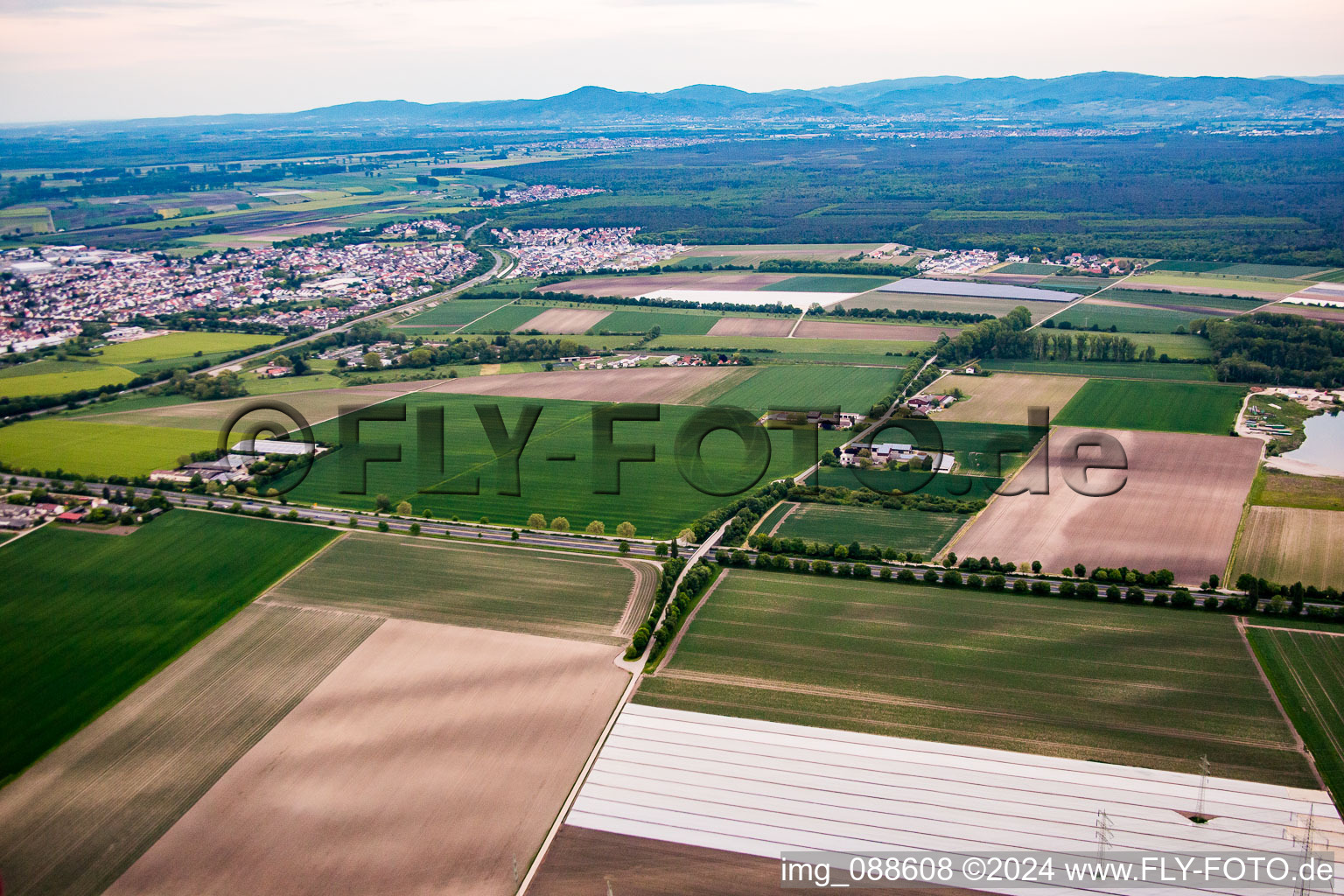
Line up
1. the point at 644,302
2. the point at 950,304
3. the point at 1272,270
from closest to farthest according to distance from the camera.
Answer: the point at 950,304 → the point at 644,302 → the point at 1272,270

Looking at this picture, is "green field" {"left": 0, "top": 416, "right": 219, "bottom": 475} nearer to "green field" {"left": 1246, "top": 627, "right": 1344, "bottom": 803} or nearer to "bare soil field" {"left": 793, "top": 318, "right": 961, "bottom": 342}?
"bare soil field" {"left": 793, "top": 318, "right": 961, "bottom": 342}

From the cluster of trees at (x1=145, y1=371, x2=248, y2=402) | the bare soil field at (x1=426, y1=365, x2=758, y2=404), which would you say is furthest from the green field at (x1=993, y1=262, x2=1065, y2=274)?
the cluster of trees at (x1=145, y1=371, x2=248, y2=402)

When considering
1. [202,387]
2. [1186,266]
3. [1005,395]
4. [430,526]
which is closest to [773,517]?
[430,526]

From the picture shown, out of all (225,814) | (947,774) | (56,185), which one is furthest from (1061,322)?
(56,185)

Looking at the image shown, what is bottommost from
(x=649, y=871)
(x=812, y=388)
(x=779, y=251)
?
(x=649, y=871)

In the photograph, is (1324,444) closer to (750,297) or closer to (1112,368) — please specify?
(1112,368)

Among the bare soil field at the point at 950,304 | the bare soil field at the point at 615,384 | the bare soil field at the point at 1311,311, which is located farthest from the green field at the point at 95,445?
the bare soil field at the point at 1311,311

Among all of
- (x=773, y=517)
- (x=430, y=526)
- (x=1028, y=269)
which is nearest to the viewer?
(x=773, y=517)
